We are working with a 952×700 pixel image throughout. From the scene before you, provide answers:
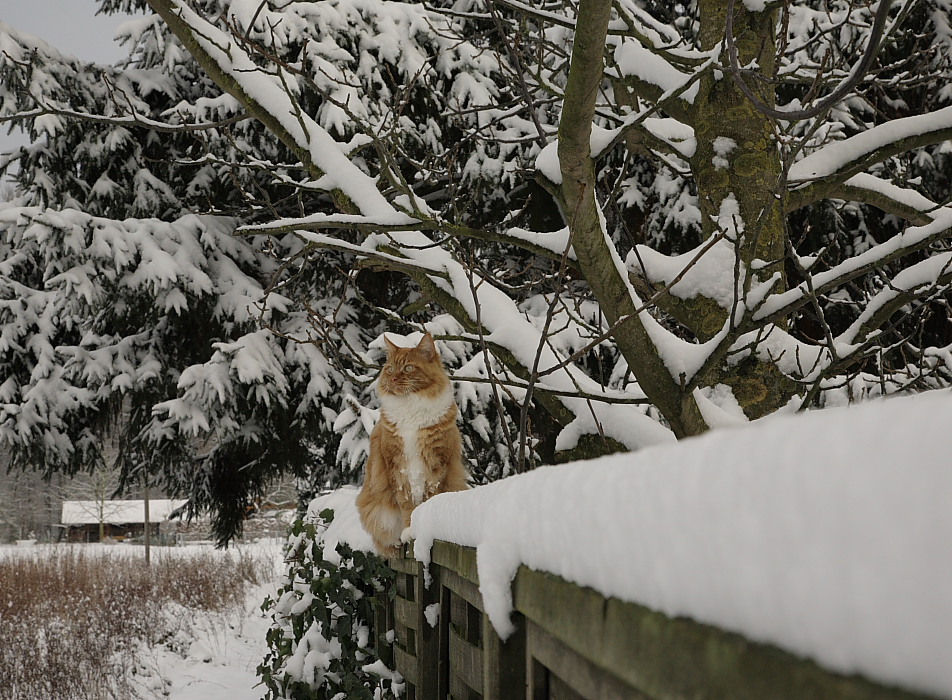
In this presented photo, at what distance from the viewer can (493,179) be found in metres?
A: 7.05

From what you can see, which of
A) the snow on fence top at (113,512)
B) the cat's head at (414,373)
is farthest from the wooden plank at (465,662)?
the snow on fence top at (113,512)

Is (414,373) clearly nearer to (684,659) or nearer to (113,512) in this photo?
(684,659)

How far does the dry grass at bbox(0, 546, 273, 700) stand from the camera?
7539 mm

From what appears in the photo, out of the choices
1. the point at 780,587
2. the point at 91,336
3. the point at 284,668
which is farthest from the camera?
the point at 91,336

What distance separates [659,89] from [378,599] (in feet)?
8.79

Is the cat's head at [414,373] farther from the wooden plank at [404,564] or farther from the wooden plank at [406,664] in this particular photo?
the wooden plank at [406,664]

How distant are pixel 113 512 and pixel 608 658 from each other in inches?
1394

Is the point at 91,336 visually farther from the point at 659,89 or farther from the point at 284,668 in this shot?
the point at 659,89

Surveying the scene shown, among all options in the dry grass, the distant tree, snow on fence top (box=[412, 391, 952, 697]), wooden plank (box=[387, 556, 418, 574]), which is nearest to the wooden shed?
the dry grass

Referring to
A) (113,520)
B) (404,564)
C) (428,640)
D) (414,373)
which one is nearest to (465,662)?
(428,640)

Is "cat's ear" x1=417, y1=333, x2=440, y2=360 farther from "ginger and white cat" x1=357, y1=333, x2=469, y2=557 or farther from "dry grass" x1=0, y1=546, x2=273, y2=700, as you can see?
"dry grass" x1=0, y1=546, x2=273, y2=700

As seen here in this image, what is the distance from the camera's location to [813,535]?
0.36 m

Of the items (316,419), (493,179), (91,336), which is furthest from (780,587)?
(91,336)

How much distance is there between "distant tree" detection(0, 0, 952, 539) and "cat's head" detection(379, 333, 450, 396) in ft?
1.12
